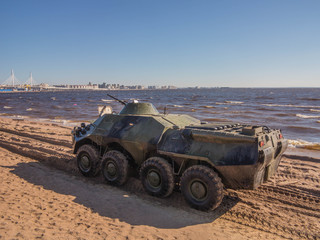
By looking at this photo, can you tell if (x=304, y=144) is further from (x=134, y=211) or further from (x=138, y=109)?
Result: (x=134, y=211)

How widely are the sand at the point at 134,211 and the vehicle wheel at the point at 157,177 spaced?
0.73 feet

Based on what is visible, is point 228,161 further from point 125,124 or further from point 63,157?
point 63,157

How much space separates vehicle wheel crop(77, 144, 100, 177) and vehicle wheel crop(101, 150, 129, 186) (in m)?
0.55

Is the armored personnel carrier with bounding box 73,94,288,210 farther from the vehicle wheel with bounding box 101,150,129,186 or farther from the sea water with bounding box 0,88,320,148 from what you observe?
the sea water with bounding box 0,88,320,148

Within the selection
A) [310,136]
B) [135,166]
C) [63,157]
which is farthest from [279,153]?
[310,136]

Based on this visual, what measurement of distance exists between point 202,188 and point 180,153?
2.84 ft

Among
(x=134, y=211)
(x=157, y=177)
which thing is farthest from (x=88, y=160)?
(x=134, y=211)

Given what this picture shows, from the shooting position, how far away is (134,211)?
5609 millimetres

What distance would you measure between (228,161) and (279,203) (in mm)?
2007

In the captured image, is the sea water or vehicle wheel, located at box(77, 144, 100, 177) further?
the sea water

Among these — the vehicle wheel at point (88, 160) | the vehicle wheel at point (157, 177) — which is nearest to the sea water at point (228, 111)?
the vehicle wheel at point (88, 160)

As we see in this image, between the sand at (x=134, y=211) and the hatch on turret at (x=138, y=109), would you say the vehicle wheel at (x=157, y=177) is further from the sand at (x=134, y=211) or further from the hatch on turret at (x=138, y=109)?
the hatch on turret at (x=138, y=109)

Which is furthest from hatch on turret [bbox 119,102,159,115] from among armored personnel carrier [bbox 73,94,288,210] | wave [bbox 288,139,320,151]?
wave [bbox 288,139,320,151]

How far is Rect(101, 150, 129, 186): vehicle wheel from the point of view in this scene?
268 inches
